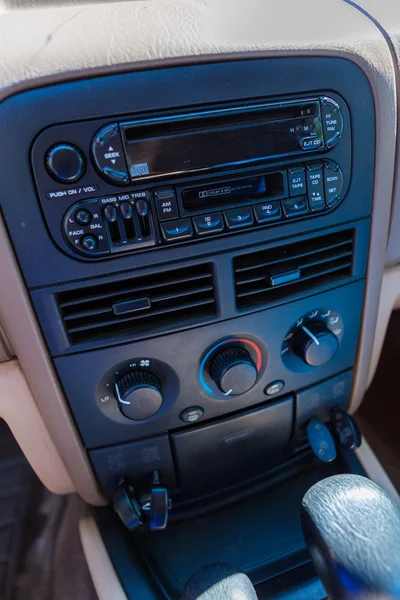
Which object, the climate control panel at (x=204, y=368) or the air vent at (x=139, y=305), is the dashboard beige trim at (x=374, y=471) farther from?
the air vent at (x=139, y=305)

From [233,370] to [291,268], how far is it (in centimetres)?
17

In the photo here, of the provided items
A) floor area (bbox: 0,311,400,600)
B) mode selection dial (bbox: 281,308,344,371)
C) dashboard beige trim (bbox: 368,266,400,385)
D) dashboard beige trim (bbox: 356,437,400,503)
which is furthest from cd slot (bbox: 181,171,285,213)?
floor area (bbox: 0,311,400,600)

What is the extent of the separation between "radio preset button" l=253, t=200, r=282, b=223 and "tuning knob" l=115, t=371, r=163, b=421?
266 mm

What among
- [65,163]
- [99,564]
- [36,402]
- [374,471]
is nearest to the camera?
[65,163]

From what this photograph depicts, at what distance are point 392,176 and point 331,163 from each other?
0.41 feet

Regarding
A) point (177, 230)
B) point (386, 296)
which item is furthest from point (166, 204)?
point (386, 296)

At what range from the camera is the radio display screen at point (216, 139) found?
23.1 inches

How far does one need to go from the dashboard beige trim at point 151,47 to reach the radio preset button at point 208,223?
0.18 metres

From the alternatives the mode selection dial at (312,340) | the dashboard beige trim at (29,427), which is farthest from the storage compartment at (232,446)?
the dashboard beige trim at (29,427)

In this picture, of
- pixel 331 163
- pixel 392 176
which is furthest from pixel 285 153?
pixel 392 176

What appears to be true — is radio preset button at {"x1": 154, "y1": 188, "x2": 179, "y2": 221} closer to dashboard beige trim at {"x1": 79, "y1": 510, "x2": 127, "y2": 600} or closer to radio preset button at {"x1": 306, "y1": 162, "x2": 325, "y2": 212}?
radio preset button at {"x1": 306, "y1": 162, "x2": 325, "y2": 212}

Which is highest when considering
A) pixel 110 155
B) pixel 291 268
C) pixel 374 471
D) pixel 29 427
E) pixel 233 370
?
pixel 110 155

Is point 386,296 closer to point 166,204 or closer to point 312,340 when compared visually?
point 312,340

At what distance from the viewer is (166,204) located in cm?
61
